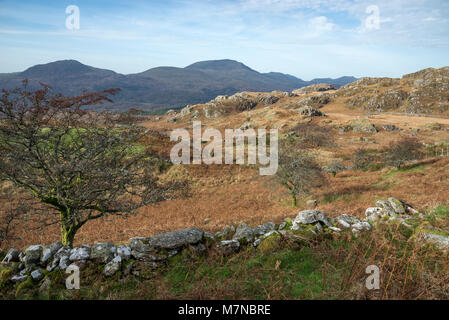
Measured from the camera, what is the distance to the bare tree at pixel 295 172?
21984 millimetres

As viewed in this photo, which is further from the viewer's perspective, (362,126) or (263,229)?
(362,126)

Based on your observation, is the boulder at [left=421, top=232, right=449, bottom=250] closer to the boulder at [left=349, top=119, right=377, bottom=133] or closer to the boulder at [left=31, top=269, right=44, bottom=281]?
the boulder at [left=31, top=269, right=44, bottom=281]

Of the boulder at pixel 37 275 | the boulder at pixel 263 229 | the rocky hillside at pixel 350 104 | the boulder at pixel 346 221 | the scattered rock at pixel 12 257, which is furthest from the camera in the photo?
the rocky hillside at pixel 350 104

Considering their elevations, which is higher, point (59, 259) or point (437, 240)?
point (437, 240)

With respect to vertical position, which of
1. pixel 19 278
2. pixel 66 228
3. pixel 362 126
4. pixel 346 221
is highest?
pixel 362 126

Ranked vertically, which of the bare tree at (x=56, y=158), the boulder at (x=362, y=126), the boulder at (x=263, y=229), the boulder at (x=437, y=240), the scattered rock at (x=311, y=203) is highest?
the boulder at (x=362, y=126)

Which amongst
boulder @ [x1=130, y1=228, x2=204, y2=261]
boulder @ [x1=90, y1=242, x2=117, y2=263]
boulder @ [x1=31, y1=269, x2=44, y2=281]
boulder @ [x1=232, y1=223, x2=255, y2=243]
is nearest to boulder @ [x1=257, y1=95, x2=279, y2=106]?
boulder @ [x1=232, y1=223, x2=255, y2=243]

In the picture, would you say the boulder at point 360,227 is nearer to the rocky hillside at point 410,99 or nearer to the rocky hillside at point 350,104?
the rocky hillside at point 350,104

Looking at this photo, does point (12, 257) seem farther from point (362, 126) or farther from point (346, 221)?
point (362, 126)

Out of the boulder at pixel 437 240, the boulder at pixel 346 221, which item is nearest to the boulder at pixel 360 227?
the boulder at pixel 346 221

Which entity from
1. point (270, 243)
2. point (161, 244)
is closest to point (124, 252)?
point (161, 244)

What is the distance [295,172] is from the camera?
22000 millimetres
